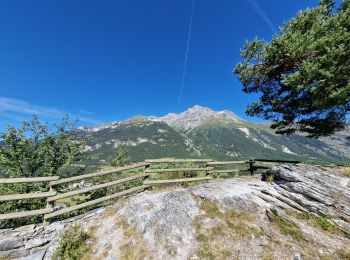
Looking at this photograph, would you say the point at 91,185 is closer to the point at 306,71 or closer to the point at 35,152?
the point at 35,152

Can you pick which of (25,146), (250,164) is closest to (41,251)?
(25,146)

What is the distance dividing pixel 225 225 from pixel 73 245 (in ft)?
19.6

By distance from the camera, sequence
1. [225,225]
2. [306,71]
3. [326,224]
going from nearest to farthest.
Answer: [326,224] < [225,225] < [306,71]

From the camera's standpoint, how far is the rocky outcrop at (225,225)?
783cm

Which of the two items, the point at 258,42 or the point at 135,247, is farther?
the point at 258,42

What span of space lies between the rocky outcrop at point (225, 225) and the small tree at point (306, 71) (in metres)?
5.23

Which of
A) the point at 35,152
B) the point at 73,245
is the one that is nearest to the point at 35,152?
the point at 35,152

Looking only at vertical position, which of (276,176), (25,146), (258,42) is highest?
(258,42)

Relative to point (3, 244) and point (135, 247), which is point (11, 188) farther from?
point (135, 247)

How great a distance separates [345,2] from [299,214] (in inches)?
629

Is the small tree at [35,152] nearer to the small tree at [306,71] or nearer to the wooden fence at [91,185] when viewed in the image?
the wooden fence at [91,185]

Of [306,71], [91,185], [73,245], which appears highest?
[306,71]

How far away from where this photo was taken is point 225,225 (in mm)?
9039

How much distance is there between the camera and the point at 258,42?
15.8 m
